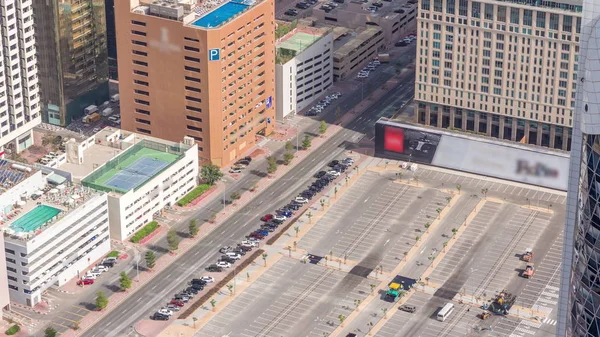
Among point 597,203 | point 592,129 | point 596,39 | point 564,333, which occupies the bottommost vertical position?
point 564,333

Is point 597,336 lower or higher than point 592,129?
lower

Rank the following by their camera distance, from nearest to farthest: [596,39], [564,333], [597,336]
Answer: [596,39] < [597,336] < [564,333]

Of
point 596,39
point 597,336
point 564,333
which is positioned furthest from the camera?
point 564,333

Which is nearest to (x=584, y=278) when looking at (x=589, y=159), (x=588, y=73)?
(x=589, y=159)

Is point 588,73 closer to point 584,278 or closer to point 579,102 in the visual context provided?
point 579,102

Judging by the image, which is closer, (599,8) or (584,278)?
(599,8)

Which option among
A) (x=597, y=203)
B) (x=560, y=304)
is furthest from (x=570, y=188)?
(x=560, y=304)

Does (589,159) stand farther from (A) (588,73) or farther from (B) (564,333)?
(B) (564,333)
